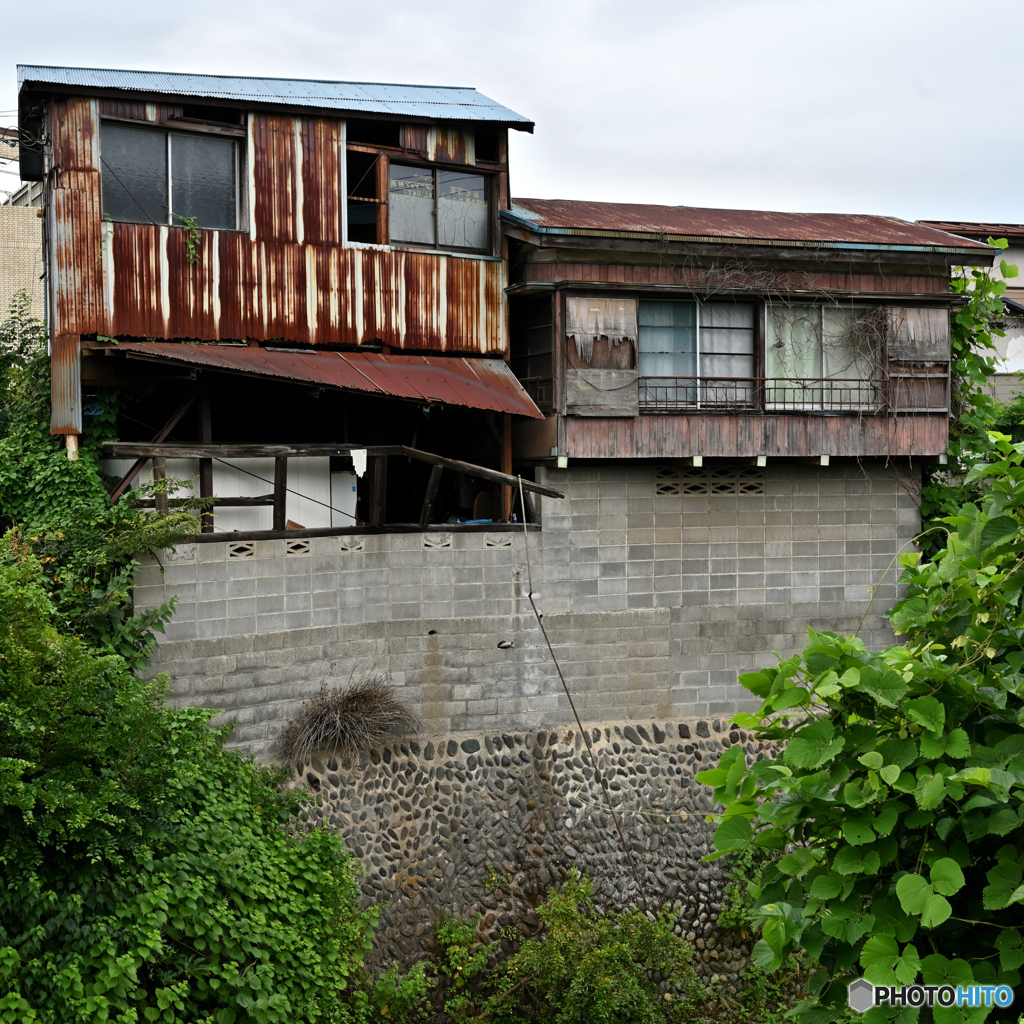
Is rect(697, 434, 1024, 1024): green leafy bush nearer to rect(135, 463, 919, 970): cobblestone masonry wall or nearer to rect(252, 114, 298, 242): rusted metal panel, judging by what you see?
rect(135, 463, 919, 970): cobblestone masonry wall

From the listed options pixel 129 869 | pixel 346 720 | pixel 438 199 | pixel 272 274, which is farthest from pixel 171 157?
pixel 129 869

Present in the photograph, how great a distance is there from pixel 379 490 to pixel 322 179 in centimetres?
435

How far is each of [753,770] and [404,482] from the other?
11.9 meters

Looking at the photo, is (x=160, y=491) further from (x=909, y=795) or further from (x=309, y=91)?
(x=909, y=795)

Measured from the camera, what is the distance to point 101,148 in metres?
12.8

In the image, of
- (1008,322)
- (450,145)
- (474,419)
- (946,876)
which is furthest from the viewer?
(1008,322)

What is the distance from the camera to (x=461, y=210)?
49.0 feet

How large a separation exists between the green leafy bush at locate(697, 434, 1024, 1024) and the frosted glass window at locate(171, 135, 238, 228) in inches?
430

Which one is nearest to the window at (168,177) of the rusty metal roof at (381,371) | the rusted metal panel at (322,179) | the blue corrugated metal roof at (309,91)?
the blue corrugated metal roof at (309,91)

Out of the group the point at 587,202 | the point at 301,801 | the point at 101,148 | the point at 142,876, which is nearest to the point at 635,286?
the point at 587,202

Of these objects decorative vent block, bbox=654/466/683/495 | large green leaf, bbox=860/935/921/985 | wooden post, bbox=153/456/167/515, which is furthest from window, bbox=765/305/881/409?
large green leaf, bbox=860/935/921/985

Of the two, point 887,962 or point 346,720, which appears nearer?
point 887,962

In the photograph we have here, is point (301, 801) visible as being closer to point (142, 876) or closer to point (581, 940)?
point (142, 876)

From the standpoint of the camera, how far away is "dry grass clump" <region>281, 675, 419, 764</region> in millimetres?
12180
